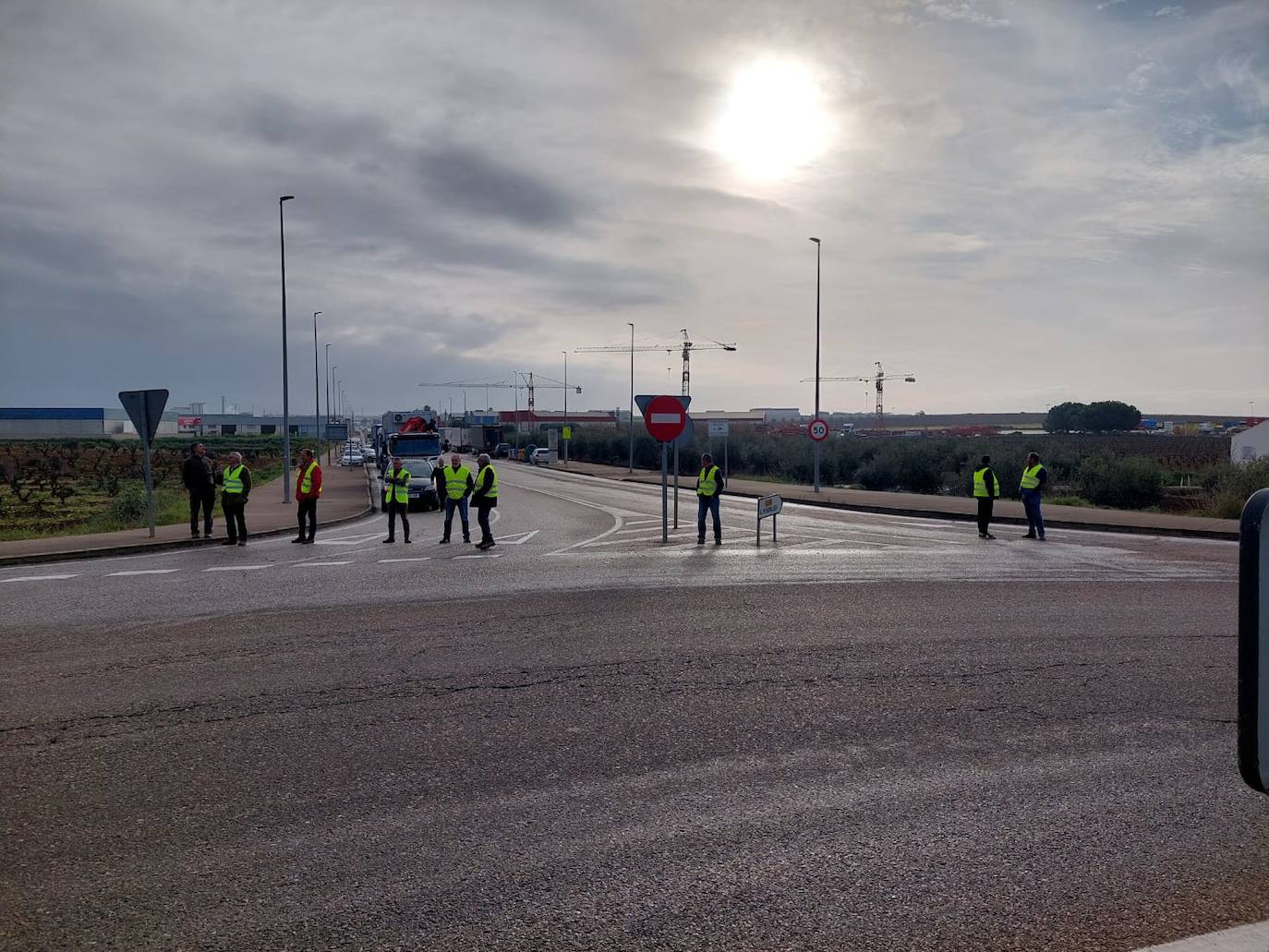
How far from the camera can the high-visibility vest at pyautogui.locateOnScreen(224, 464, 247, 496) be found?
1823cm

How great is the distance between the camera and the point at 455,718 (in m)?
6.79

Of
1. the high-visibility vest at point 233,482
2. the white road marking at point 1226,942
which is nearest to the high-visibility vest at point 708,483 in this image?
the high-visibility vest at point 233,482

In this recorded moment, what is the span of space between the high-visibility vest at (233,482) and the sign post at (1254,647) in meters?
18.2

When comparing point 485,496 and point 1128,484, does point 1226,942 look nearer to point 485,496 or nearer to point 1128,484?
point 485,496

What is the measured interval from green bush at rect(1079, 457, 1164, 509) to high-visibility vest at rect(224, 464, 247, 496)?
29088 mm

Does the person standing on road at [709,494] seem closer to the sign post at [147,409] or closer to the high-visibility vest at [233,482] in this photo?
the high-visibility vest at [233,482]

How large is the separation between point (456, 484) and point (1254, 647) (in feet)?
58.5

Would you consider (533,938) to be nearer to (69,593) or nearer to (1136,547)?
(69,593)

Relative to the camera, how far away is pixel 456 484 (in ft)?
63.8

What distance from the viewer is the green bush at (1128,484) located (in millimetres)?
34344

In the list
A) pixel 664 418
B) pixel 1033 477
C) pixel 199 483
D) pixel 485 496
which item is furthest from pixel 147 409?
pixel 1033 477

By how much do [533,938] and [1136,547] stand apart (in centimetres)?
1756

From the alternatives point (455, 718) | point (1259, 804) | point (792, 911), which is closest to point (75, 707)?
point (455, 718)

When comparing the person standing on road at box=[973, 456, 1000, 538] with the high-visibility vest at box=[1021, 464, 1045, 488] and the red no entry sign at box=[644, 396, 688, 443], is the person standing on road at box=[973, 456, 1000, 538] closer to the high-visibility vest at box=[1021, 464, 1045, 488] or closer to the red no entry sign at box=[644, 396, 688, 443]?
the high-visibility vest at box=[1021, 464, 1045, 488]
